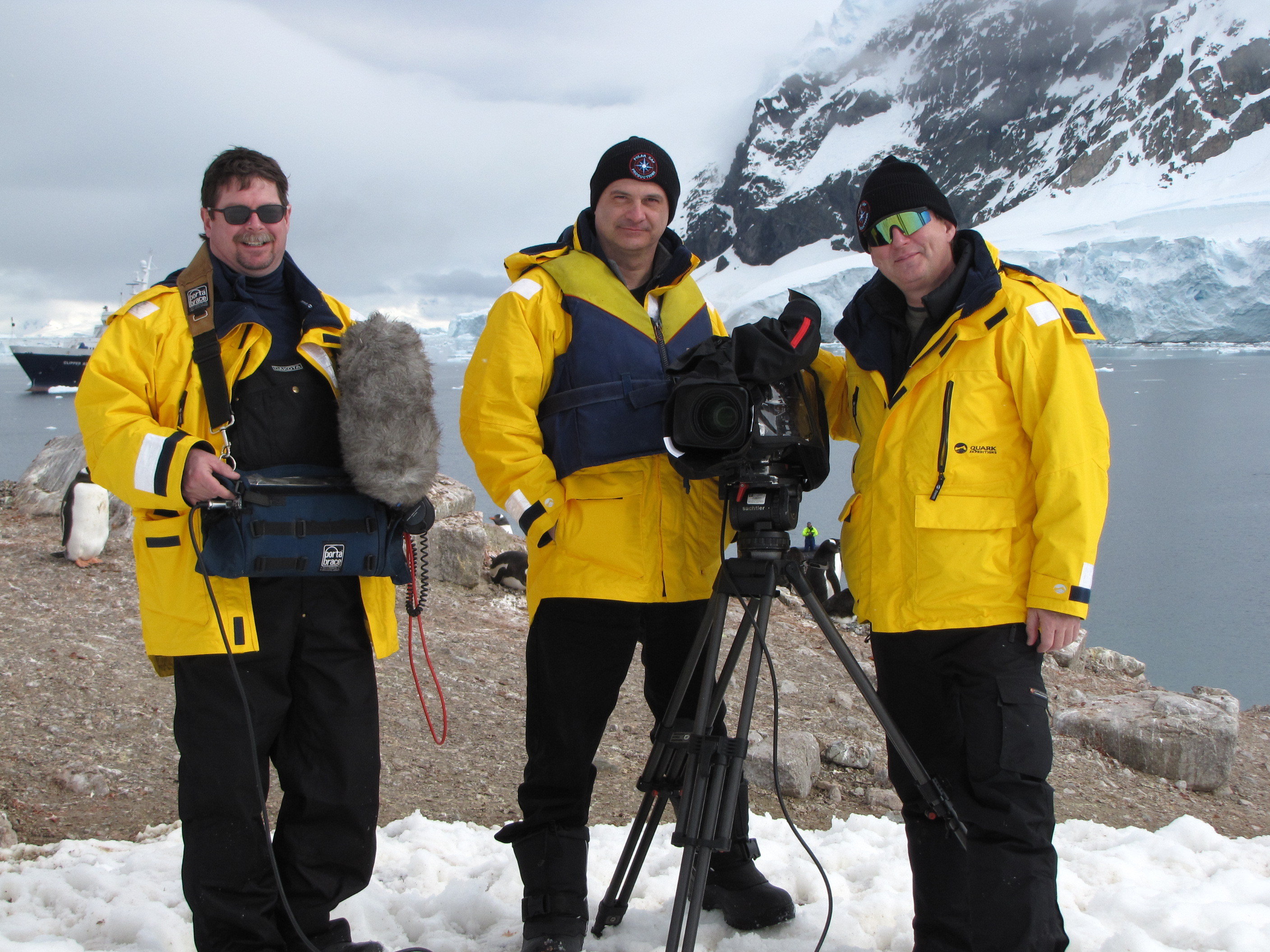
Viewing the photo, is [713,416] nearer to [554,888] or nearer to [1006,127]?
[554,888]

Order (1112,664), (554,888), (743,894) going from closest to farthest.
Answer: (554,888), (743,894), (1112,664)

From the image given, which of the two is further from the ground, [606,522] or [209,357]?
[209,357]

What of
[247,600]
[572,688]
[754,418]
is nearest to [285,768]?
[247,600]

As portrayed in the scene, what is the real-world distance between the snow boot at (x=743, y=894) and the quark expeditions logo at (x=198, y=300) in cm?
166

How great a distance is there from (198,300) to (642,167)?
1.01 meters

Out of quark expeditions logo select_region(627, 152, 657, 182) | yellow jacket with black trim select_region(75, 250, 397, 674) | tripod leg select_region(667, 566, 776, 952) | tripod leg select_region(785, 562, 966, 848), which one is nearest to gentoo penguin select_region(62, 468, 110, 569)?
yellow jacket with black trim select_region(75, 250, 397, 674)

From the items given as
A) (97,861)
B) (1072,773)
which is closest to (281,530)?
(97,861)

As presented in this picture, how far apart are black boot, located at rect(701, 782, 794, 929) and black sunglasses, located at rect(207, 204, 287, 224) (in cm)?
163

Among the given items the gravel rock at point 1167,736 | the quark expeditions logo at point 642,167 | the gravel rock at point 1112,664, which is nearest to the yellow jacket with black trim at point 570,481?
the quark expeditions logo at point 642,167

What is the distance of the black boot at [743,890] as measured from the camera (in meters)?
2.18

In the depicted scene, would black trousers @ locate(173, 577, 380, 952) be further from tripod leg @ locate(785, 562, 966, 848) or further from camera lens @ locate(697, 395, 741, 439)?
tripod leg @ locate(785, 562, 966, 848)

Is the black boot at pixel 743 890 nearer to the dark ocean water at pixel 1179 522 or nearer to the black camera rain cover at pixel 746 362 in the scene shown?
the black camera rain cover at pixel 746 362

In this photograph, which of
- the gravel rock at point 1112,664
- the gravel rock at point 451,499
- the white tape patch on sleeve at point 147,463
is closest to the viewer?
the white tape patch on sleeve at point 147,463

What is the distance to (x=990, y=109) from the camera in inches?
3922
